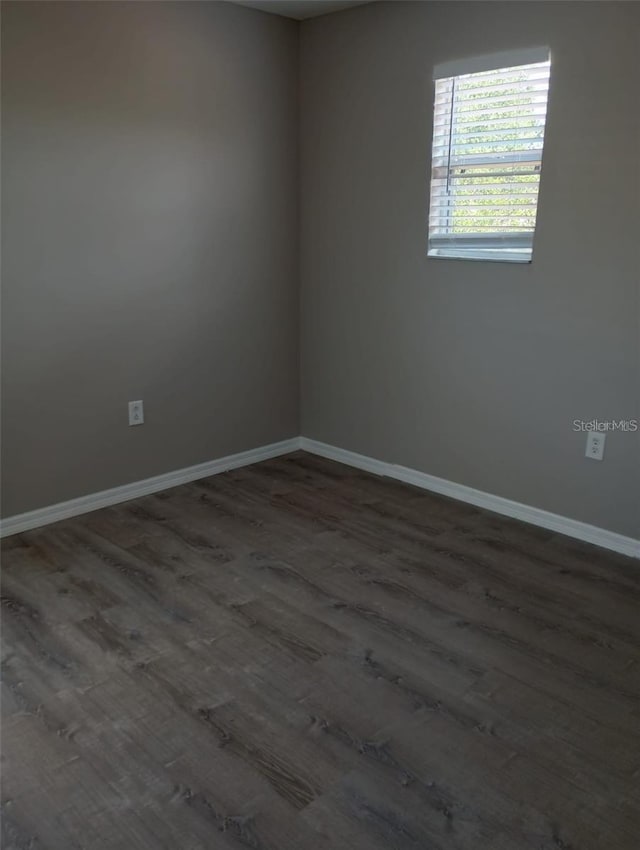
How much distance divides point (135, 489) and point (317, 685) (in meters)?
1.65

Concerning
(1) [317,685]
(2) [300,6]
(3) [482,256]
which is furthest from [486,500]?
(2) [300,6]

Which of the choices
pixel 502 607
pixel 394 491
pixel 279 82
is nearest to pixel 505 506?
pixel 394 491

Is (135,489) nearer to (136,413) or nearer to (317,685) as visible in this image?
(136,413)

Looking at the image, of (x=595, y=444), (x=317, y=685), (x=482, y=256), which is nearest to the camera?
(x=317, y=685)

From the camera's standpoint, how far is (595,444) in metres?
2.90

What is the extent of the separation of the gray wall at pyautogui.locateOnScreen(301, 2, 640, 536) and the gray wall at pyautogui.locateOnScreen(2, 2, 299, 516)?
30 cm

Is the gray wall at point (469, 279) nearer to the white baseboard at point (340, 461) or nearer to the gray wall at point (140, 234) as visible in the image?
the white baseboard at point (340, 461)

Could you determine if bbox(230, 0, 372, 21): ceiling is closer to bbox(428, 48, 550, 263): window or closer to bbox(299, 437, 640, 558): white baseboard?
bbox(428, 48, 550, 263): window

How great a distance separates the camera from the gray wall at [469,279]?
2.70 meters

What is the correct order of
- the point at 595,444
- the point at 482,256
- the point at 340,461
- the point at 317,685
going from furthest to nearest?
the point at 340,461, the point at 482,256, the point at 595,444, the point at 317,685

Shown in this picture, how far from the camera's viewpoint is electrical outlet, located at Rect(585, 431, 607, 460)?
2.88m

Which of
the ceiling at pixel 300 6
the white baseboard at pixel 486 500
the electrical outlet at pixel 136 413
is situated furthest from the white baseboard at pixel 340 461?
the ceiling at pixel 300 6

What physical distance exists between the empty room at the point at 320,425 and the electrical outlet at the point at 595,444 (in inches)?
0.9

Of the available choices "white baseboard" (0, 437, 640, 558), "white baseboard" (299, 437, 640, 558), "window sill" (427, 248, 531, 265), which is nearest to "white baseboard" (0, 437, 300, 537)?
"white baseboard" (0, 437, 640, 558)
